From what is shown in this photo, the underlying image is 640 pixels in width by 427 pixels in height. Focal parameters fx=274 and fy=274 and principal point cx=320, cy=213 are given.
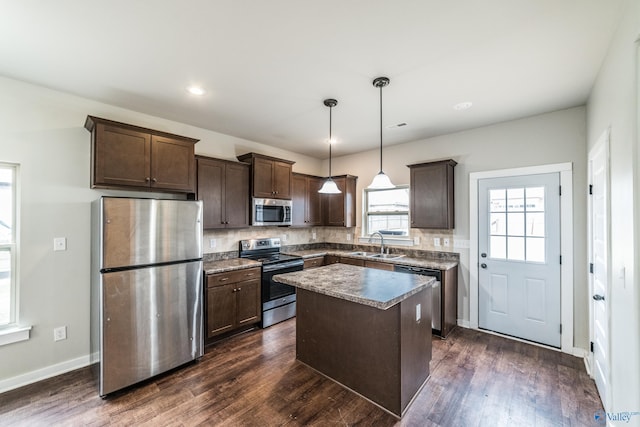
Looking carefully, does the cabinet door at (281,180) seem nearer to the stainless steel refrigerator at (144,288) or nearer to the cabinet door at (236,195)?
the cabinet door at (236,195)

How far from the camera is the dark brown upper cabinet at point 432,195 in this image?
3.81m

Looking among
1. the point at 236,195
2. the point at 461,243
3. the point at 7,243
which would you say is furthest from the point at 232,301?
the point at 461,243

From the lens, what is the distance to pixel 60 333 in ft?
8.78

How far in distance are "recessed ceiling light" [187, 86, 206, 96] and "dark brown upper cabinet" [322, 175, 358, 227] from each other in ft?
9.14

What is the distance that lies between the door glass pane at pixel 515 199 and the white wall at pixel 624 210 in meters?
1.42

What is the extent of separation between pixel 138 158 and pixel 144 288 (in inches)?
52.4

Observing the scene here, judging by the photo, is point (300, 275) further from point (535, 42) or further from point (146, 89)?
point (535, 42)

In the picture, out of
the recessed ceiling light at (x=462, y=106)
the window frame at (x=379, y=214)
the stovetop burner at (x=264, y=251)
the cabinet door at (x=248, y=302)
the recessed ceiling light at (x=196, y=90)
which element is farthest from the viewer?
the window frame at (x=379, y=214)

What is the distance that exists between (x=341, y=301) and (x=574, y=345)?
2.77m

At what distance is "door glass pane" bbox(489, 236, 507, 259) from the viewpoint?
3.51 meters

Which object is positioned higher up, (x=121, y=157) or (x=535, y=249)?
(x=121, y=157)

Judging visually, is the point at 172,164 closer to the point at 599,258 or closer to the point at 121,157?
the point at 121,157

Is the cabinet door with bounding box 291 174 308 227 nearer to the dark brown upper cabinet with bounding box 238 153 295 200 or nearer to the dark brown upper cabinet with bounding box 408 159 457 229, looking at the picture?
the dark brown upper cabinet with bounding box 238 153 295 200

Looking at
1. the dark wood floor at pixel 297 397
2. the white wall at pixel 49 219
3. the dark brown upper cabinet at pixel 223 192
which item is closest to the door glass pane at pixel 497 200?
the dark wood floor at pixel 297 397
